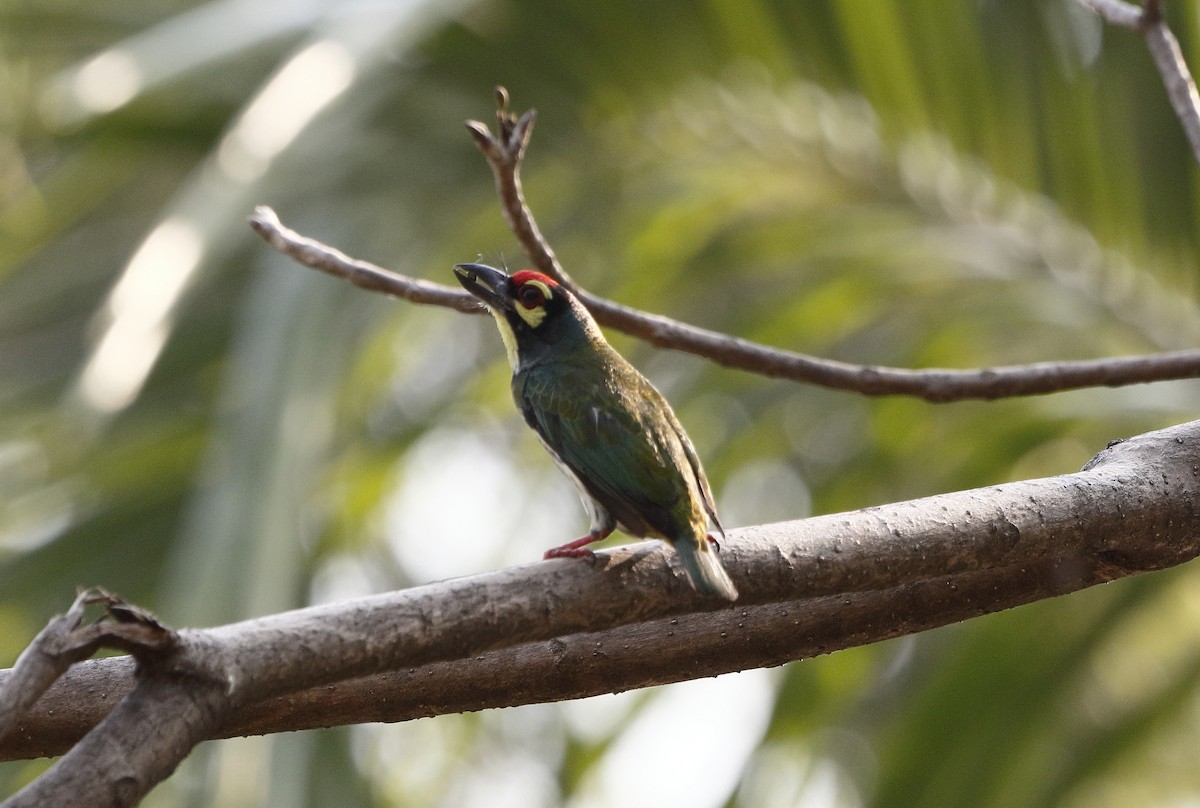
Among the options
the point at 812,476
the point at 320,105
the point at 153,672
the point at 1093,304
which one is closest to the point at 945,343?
the point at 1093,304

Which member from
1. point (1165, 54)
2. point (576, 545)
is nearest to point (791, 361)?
point (576, 545)

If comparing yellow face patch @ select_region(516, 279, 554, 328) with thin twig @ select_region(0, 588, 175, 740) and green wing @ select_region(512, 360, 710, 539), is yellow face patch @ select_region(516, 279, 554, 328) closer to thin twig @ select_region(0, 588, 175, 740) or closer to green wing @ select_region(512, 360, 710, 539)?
green wing @ select_region(512, 360, 710, 539)

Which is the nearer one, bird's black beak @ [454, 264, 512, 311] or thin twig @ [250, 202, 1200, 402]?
thin twig @ [250, 202, 1200, 402]

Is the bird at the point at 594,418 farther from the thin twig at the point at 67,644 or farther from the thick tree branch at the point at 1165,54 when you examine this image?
the thick tree branch at the point at 1165,54

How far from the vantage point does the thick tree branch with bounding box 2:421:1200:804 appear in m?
2.31

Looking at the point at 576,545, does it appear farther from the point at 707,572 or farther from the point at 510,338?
the point at 510,338

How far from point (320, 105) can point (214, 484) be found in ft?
4.24

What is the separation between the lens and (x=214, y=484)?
3869 millimetres

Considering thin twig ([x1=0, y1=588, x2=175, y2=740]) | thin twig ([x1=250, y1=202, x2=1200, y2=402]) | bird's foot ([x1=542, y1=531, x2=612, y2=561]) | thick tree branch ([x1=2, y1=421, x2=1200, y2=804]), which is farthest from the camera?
thin twig ([x1=250, y1=202, x2=1200, y2=402])

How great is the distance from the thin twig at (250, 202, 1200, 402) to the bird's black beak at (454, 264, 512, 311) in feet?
1.81

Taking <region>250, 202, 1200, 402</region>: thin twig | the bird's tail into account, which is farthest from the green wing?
the bird's tail

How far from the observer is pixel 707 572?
2682 millimetres

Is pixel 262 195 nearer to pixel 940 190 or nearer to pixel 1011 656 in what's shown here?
pixel 940 190

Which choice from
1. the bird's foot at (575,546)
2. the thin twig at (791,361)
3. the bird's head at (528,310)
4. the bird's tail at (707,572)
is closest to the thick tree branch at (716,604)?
the bird's tail at (707,572)
